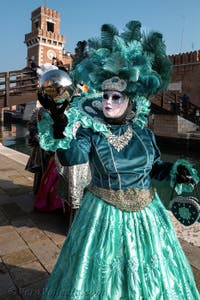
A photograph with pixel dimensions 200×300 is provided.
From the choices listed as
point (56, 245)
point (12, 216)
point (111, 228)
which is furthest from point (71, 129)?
point (12, 216)

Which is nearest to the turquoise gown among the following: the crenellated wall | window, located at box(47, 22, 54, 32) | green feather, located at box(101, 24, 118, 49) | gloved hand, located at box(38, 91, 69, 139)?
gloved hand, located at box(38, 91, 69, 139)

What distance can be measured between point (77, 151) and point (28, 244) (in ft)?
5.63

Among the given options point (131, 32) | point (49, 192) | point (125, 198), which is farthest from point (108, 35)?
point (49, 192)

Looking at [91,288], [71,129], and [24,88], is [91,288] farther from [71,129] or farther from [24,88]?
[24,88]

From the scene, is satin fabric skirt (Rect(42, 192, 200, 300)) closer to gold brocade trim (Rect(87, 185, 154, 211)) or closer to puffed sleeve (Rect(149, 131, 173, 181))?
gold brocade trim (Rect(87, 185, 154, 211))

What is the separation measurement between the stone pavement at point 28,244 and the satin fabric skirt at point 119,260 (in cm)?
65

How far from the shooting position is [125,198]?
1.52 m

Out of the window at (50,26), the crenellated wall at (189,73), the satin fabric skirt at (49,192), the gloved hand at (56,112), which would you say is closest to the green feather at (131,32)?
the gloved hand at (56,112)

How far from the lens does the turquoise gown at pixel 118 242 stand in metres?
1.39

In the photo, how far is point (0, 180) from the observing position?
514cm

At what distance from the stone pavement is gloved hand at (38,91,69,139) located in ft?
4.36

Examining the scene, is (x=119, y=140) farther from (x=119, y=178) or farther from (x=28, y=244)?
(x=28, y=244)

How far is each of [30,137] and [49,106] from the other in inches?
102

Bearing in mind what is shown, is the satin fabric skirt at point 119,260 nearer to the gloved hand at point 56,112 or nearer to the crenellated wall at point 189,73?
the gloved hand at point 56,112
